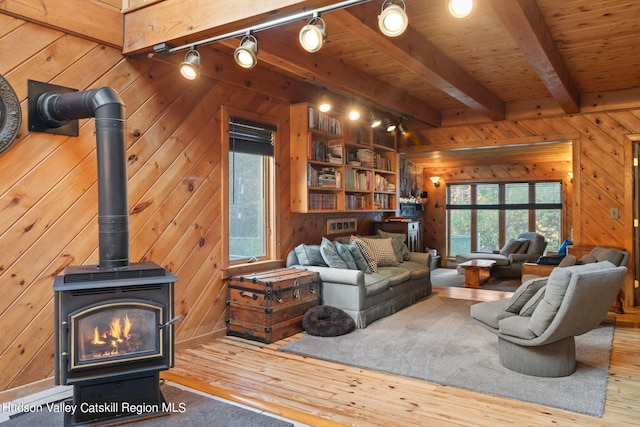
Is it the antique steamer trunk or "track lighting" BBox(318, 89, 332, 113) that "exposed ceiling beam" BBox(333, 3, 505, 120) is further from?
the antique steamer trunk

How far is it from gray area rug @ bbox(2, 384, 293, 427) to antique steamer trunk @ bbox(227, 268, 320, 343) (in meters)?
1.33

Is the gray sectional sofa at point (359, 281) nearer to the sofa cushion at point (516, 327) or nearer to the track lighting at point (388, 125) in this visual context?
the sofa cushion at point (516, 327)

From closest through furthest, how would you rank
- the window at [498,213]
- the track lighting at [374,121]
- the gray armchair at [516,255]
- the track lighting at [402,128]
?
1. the track lighting at [374,121]
2. the track lighting at [402,128]
3. the gray armchair at [516,255]
4. the window at [498,213]

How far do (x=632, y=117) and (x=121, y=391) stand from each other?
6.29 m

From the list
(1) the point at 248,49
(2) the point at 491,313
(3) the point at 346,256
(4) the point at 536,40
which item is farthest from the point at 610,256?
(1) the point at 248,49

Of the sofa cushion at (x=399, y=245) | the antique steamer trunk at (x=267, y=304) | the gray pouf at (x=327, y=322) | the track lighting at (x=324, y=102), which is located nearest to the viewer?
the antique steamer trunk at (x=267, y=304)

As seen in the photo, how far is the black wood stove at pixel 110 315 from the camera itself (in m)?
2.46

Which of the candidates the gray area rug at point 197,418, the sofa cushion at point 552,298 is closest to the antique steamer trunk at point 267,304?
the gray area rug at point 197,418

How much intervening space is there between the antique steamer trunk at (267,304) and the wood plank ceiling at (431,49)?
1943 millimetres

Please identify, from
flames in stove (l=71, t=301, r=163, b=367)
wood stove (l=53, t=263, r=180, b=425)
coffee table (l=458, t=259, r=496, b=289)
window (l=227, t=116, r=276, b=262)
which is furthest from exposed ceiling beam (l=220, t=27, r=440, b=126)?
coffee table (l=458, t=259, r=496, b=289)

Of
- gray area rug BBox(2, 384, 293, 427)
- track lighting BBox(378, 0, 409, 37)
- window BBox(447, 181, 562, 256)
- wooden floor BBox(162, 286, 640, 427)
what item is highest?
track lighting BBox(378, 0, 409, 37)

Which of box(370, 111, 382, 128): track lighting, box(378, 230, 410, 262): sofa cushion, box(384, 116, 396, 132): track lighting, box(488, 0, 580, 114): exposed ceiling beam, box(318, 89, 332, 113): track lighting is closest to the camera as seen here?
box(488, 0, 580, 114): exposed ceiling beam

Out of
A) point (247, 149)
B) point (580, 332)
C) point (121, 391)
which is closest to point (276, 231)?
point (247, 149)

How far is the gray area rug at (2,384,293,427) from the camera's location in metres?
2.52
